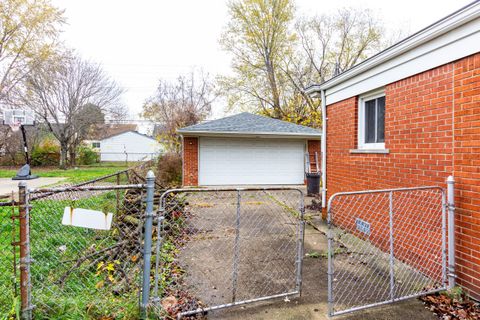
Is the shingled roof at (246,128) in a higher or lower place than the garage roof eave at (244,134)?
higher

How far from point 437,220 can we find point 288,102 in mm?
19330

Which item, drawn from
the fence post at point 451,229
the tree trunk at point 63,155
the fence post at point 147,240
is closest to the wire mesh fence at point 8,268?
the fence post at point 147,240

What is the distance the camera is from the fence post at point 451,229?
10.2ft

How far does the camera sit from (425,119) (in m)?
3.65

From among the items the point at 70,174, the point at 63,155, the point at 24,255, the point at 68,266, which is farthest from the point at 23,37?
the point at 24,255

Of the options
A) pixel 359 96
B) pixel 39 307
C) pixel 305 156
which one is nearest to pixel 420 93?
pixel 359 96

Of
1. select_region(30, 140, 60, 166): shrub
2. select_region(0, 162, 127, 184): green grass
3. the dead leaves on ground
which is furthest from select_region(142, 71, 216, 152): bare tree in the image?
the dead leaves on ground

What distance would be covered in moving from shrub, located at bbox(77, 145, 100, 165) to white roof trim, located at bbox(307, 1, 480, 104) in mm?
25766

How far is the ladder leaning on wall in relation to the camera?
12.7 m

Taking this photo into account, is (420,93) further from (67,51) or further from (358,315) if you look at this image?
(67,51)

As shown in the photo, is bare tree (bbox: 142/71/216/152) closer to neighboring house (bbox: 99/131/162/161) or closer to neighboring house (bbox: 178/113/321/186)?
neighboring house (bbox: 178/113/321/186)

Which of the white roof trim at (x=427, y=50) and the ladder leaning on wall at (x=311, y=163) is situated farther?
the ladder leaning on wall at (x=311, y=163)

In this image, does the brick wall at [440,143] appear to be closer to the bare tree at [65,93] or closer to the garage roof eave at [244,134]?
the garage roof eave at [244,134]

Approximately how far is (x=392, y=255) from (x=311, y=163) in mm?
10231
